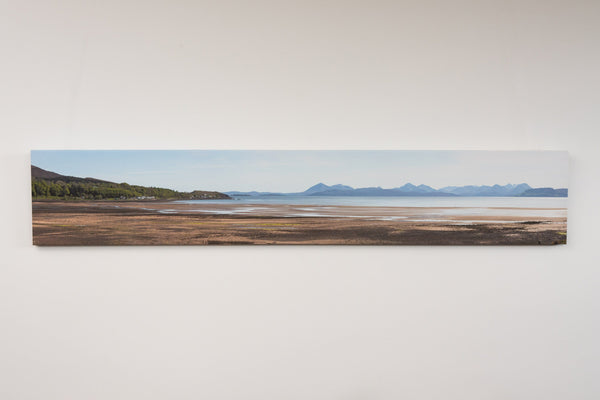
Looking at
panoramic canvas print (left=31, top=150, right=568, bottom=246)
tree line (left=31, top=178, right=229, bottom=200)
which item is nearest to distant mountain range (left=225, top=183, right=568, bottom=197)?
panoramic canvas print (left=31, top=150, right=568, bottom=246)

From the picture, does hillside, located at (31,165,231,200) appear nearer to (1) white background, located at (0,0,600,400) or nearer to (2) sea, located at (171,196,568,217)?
(2) sea, located at (171,196,568,217)

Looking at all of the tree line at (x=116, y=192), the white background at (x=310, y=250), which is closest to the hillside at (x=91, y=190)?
the tree line at (x=116, y=192)

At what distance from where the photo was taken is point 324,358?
70.5 inches

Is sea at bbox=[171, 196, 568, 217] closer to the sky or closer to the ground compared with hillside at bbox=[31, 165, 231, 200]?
closer to the ground

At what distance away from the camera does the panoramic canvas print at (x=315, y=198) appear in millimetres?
1738

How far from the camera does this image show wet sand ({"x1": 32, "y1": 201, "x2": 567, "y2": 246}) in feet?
5.69

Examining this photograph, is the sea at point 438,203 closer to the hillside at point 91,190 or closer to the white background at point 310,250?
the hillside at point 91,190

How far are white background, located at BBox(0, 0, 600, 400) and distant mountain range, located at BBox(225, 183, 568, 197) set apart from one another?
0.20m

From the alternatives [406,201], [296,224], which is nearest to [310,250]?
[296,224]
